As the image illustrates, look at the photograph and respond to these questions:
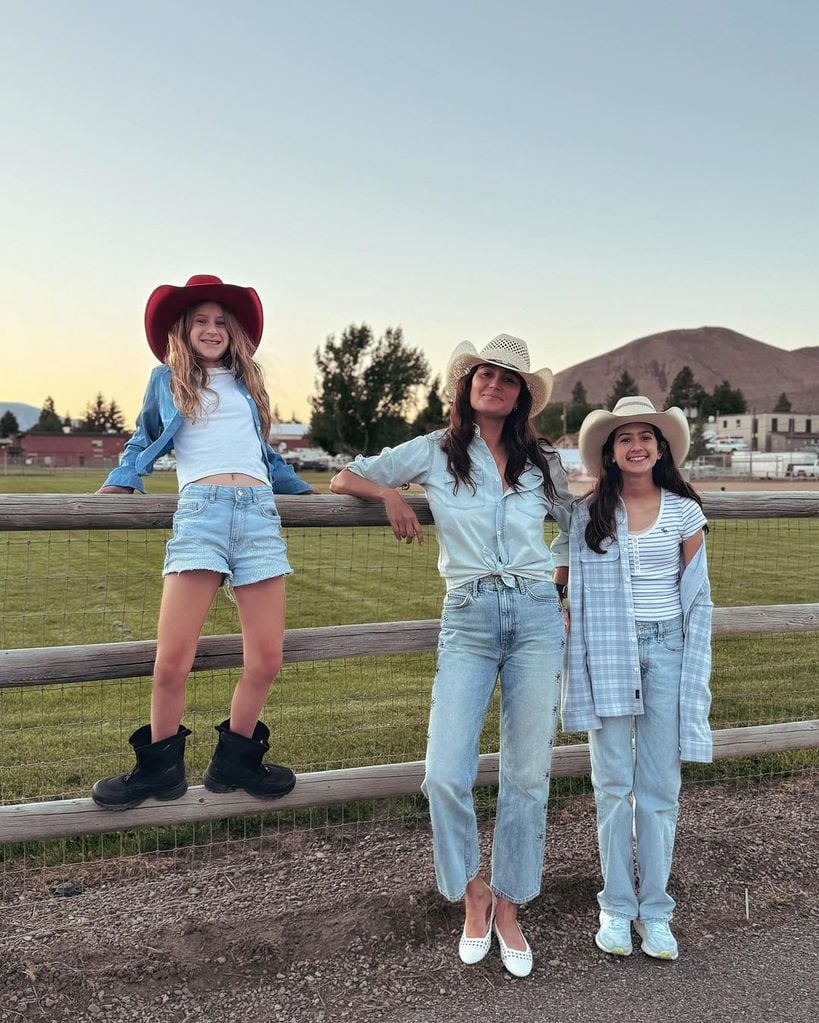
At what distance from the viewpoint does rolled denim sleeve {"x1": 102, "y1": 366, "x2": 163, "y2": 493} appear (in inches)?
107

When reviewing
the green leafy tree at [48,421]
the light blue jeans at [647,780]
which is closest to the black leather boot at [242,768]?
the light blue jeans at [647,780]

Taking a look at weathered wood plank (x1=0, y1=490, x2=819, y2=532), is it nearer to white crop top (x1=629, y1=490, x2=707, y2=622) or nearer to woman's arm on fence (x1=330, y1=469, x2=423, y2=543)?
woman's arm on fence (x1=330, y1=469, x2=423, y2=543)

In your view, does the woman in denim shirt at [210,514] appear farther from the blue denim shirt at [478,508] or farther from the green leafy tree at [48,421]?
the green leafy tree at [48,421]

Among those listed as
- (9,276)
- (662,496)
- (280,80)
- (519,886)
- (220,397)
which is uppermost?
(280,80)

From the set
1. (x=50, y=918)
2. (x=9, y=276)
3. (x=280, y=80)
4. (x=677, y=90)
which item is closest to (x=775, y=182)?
(x=677, y=90)

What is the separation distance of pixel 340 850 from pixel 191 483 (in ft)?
5.98

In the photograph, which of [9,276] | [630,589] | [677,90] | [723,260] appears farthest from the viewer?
[723,260]

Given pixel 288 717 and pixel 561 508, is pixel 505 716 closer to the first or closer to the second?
pixel 561 508

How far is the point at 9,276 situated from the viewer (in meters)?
16.2

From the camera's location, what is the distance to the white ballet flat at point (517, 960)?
8.66 ft

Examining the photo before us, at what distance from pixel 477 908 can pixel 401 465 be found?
60.5 inches

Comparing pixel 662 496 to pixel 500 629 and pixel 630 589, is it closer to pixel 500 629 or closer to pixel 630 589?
pixel 630 589

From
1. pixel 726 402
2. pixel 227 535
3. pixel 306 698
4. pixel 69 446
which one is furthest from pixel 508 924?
pixel 726 402

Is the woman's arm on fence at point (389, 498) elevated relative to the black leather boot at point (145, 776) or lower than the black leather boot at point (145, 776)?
elevated
